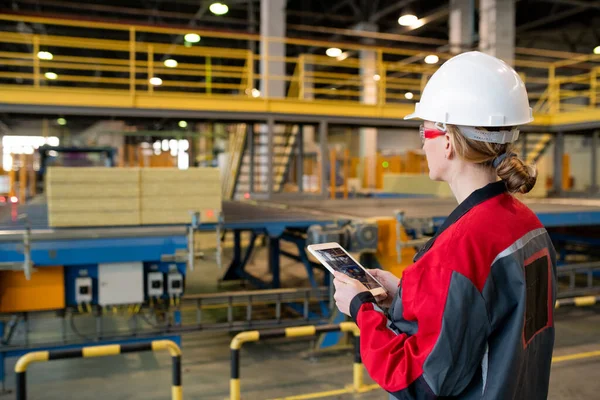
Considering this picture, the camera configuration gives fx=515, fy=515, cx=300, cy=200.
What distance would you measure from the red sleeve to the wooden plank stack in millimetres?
4192

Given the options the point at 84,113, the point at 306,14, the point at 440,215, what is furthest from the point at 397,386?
the point at 306,14

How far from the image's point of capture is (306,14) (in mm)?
20656

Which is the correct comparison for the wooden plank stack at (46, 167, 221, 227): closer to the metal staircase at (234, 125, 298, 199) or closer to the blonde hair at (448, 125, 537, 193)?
the blonde hair at (448, 125, 537, 193)

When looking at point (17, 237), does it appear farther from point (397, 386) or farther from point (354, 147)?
point (354, 147)

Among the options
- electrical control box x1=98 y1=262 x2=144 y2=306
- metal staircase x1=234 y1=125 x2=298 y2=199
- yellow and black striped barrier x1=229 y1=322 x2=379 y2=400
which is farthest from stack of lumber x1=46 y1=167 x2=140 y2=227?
metal staircase x1=234 y1=125 x2=298 y2=199

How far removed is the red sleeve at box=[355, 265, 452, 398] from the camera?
1283mm

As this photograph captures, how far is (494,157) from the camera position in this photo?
144cm

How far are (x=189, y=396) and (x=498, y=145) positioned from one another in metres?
4.59

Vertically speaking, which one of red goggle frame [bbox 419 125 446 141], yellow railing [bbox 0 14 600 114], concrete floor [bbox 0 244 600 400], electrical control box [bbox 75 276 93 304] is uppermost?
yellow railing [bbox 0 14 600 114]

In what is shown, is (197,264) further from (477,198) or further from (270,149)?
(477,198)

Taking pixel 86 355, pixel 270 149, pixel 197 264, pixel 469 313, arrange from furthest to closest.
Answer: pixel 270 149 < pixel 197 264 < pixel 86 355 < pixel 469 313

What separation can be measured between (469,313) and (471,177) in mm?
400

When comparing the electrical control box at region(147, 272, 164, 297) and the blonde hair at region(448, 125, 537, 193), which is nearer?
the blonde hair at region(448, 125, 537, 193)

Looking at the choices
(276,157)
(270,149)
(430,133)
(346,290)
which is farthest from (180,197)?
(276,157)
